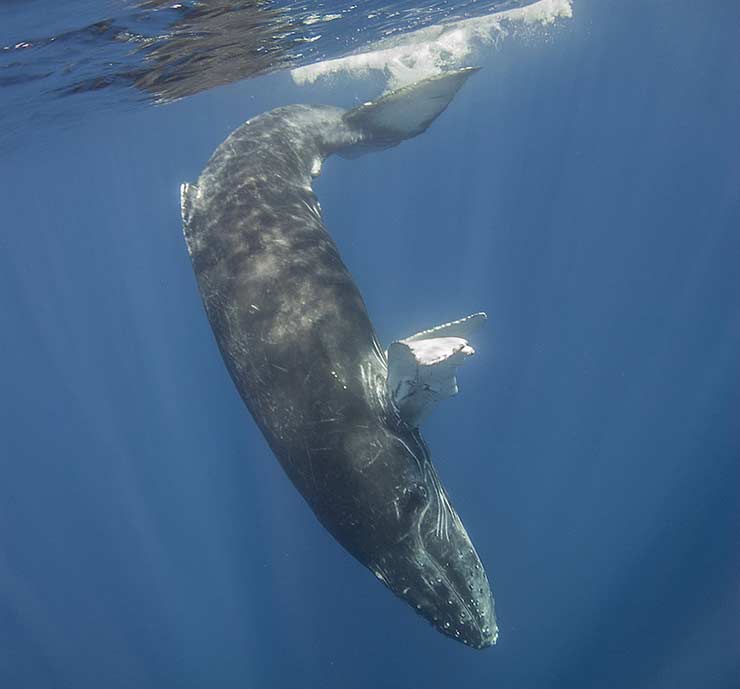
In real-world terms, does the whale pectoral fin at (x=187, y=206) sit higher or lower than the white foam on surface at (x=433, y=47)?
higher

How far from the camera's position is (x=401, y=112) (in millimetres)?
8656

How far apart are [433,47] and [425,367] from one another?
1013 inches

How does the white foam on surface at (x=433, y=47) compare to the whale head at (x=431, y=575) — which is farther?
the white foam on surface at (x=433, y=47)

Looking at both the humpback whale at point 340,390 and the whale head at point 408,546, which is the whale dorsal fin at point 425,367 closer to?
the humpback whale at point 340,390

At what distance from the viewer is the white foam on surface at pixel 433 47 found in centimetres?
2498

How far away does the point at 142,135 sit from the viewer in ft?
105

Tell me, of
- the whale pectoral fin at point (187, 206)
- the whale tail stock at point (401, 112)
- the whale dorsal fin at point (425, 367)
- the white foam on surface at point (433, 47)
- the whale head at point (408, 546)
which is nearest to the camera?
the whale dorsal fin at point (425, 367)

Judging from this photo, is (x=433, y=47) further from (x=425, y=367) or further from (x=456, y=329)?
(x=425, y=367)

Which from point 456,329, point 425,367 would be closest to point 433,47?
point 456,329

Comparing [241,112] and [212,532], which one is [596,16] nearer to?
[241,112]

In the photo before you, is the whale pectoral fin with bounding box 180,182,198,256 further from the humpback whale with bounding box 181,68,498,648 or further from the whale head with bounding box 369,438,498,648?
the whale head with bounding box 369,438,498,648

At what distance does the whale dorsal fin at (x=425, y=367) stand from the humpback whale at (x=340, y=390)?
0.5 inches

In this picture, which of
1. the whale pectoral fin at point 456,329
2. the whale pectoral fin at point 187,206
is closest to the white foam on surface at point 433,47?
the whale pectoral fin at point 187,206

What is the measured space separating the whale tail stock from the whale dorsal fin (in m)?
4.03
